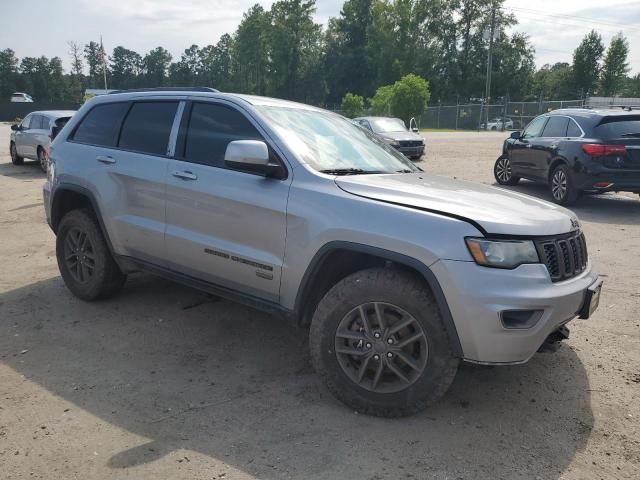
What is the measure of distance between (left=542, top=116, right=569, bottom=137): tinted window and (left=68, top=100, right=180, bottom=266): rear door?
8124mm

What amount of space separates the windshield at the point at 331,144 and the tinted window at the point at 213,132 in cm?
18

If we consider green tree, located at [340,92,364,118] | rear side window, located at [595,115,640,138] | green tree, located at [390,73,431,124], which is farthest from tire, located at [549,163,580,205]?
green tree, located at [340,92,364,118]

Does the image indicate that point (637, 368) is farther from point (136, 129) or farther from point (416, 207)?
point (136, 129)

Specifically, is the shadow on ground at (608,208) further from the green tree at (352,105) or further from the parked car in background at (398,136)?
the green tree at (352,105)

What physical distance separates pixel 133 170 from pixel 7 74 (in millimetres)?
103391

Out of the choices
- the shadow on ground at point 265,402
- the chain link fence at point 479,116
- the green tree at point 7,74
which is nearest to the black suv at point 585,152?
the shadow on ground at point 265,402

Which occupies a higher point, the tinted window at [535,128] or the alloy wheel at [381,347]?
the tinted window at [535,128]

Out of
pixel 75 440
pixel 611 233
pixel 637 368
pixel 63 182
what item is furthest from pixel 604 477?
pixel 611 233

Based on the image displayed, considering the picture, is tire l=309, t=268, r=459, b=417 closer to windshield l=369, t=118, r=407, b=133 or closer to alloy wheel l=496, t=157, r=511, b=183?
alloy wheel l=496, t=157, r=511, b=183

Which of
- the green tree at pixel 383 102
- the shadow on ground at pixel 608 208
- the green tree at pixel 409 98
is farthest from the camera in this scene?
the green tree at pixel 383 102

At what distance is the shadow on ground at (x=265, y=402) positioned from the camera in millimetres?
2775

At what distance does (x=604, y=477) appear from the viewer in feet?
8.73

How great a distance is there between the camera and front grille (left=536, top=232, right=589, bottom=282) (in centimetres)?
295

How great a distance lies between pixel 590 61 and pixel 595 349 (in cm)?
7984
